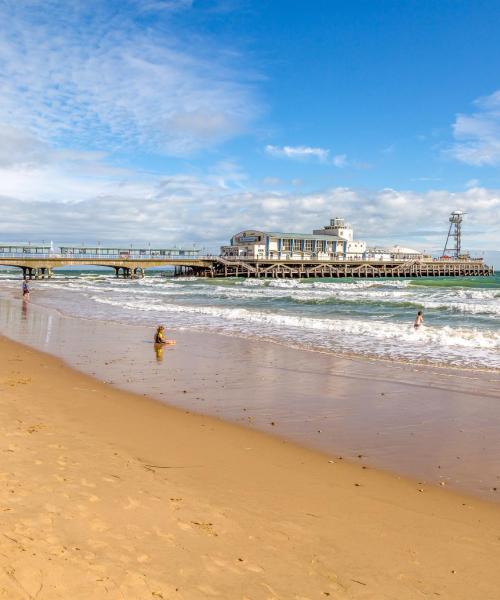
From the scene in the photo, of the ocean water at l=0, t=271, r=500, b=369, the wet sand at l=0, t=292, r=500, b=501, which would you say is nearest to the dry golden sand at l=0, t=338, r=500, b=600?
the wet sand at l=0, t=292, r=500, b=501

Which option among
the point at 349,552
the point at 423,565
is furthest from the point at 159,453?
the point at 423,565

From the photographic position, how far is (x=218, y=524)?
14.5ft

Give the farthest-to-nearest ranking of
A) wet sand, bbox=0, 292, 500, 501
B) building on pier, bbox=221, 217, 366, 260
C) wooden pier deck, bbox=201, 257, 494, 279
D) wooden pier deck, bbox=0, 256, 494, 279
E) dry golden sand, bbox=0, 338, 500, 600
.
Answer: building on pier, bbox=221, 217, 366, 260, wooden pier deck, bbox=201, 257, 494, 279, wooden pier deck, bbox=0, 256, 494, 279, wet sand, bbox=0, 292, 500, 501, dry golden sand, bbox=0, 338, 500, 600

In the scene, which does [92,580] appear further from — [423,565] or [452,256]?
[452,256]

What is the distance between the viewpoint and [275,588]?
140 inches

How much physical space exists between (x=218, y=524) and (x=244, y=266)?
75.9 m

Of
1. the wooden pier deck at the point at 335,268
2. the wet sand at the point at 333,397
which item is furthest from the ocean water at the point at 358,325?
the wooden pier deck at the point at 335,268

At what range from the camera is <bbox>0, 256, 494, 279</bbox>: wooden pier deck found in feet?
226

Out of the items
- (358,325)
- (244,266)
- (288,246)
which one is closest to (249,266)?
(244,266)

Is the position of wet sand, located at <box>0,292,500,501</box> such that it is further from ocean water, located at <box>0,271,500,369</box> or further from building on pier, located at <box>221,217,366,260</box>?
building on pier, located at <box>221,217,366,260</box>

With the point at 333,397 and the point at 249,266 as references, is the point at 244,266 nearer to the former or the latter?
the point at 249,266

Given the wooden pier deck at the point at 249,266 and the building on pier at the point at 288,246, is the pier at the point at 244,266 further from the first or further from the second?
the building on pier at the point at 288,246

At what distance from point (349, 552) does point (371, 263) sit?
8790cm

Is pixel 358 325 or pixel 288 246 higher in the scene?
pixel 288 246
